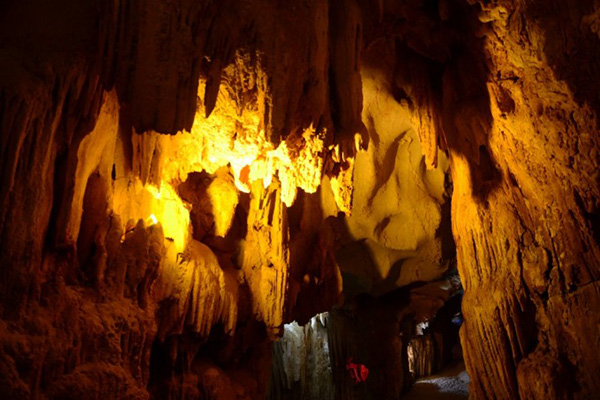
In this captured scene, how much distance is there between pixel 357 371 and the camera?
1108 centimetres

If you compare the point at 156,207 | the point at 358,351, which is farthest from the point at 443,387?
the point at 156,207

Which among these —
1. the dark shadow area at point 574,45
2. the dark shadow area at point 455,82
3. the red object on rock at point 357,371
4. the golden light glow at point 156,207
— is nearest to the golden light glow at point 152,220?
the golden light glow at point 156,207

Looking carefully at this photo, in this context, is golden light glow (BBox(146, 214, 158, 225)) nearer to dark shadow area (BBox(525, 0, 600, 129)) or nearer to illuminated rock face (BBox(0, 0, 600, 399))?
illuminated rock face (BBox(0, 0, 600, 399))

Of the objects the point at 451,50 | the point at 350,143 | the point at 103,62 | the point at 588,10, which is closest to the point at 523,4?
the point at 588,10

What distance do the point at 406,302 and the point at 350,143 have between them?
707cm

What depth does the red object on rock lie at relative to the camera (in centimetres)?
1102

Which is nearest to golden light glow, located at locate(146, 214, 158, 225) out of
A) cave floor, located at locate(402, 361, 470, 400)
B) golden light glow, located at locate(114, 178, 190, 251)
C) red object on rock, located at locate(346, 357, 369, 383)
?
golden light glow, located at locate(114, 178, 190, 251)

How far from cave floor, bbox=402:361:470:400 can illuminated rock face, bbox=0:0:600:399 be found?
18.6 ft

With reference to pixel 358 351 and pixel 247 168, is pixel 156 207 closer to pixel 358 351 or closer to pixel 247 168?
pixel 247 168

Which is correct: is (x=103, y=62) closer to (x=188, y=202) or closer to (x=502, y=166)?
(x=188, y=202)

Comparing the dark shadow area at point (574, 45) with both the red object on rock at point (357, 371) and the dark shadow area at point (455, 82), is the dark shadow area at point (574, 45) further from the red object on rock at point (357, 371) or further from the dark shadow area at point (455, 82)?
the red object on rock at point (357, 371)

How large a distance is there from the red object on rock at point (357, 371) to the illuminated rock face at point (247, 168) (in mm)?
4042

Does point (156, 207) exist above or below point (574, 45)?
below

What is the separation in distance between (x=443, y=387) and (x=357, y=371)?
2485mm
